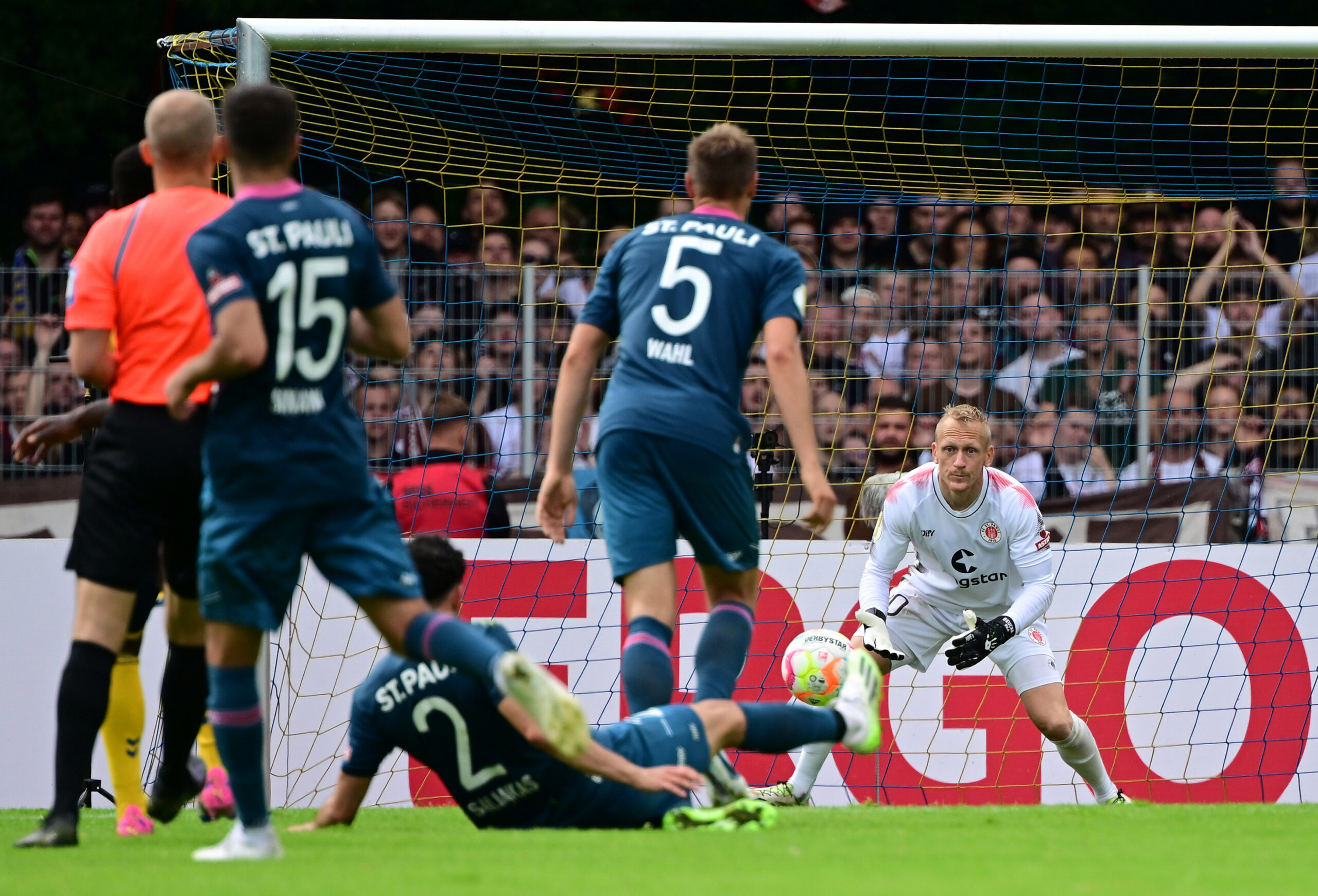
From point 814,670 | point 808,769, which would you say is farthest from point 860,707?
point 808,769

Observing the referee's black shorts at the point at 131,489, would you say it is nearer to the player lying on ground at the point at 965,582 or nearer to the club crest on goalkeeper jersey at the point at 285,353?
the club crest on goalkeeper jersey at the point at 285,353

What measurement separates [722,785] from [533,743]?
0.74m

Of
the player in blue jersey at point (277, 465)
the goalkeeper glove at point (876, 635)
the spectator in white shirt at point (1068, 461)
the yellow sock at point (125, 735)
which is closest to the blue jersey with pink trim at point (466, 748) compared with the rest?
the player in blue jersey at point (277, 465)

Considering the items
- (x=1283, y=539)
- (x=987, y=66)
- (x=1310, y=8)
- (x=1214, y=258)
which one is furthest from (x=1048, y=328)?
(x=1310, y=8)

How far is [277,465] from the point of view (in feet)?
10.9

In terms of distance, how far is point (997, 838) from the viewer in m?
3.92

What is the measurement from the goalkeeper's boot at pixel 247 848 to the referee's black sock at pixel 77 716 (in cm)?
53

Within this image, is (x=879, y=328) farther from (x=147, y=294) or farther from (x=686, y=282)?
(x=147, y=294)

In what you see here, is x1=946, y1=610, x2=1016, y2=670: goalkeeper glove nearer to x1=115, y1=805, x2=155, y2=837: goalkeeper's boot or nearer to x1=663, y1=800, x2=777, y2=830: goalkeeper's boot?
x1=663, y1=800, x2=777, y2=830: goalkeeper's boot

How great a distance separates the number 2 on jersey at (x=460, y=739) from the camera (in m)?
4.00

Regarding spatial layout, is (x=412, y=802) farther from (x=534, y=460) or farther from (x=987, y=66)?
(x=987, y=66)

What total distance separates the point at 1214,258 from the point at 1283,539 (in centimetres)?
201

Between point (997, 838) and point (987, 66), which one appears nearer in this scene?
point (997, 838)

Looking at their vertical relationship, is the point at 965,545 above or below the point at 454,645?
below
